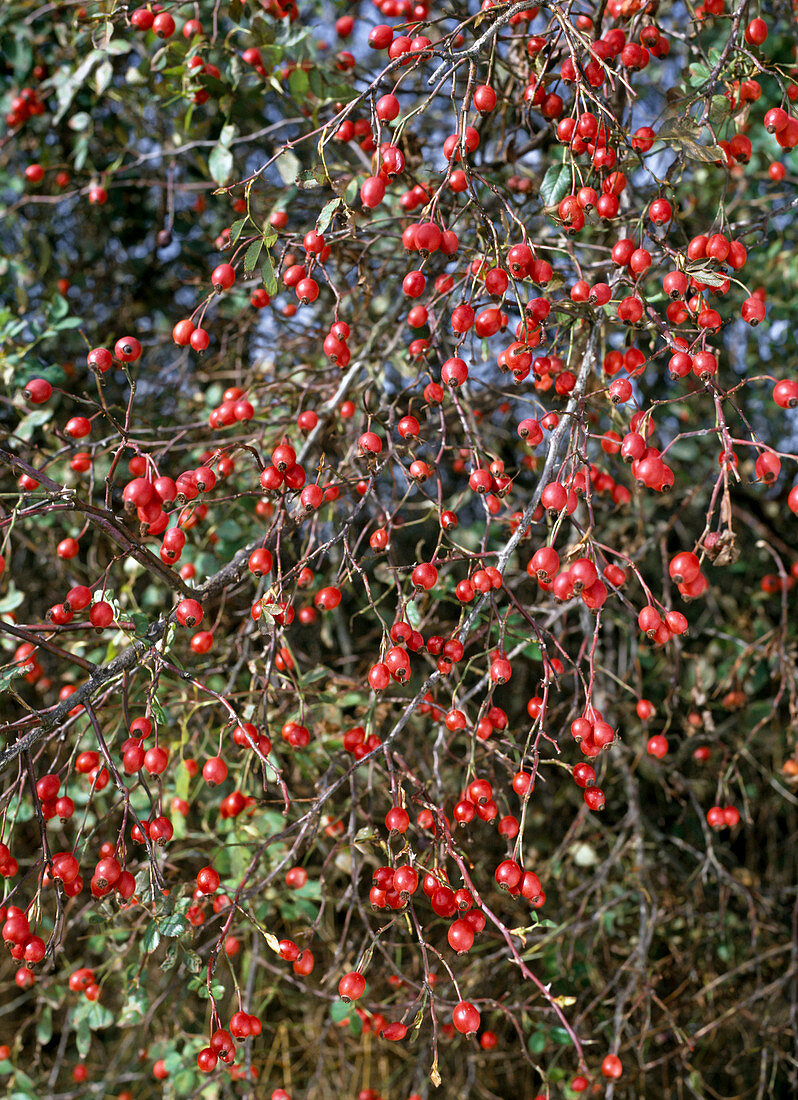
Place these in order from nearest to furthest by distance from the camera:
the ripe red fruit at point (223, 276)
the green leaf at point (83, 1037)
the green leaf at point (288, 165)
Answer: the ripe red fruit at point (223, 276) → the green leaf at point (83, 1037) → the green leaf at point (288, 165)

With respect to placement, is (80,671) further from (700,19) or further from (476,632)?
(700,19)

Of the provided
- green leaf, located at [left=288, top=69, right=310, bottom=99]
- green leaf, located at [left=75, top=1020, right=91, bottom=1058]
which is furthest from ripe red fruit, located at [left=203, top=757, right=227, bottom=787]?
green leaf, located at [left=288, top=69, right=310, bottom=99]

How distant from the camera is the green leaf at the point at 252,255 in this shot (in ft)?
4.44

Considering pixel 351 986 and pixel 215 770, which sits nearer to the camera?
pixel 351 986

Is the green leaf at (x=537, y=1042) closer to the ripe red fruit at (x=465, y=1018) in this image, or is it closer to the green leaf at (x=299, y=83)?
the ripe red fruit at (x=465, y=1018)

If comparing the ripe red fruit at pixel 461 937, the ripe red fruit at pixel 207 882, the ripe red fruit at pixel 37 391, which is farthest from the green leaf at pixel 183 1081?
the ripe red fruit at pixel 37 391

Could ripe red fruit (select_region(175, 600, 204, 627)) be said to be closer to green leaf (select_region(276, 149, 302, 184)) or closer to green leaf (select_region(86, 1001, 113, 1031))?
green leaf (select_region(86, 1001, 113, 1031))

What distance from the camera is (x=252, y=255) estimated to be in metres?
1.37

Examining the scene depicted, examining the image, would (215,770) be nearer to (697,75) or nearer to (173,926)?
(173,926)

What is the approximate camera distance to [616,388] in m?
1.34

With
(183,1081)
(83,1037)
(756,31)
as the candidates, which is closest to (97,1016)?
(83,1037)

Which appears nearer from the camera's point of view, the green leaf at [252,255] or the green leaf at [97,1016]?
the green leaf at [252,255]

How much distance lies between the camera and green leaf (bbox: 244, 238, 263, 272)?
135 cm

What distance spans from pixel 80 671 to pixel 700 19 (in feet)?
7.23
